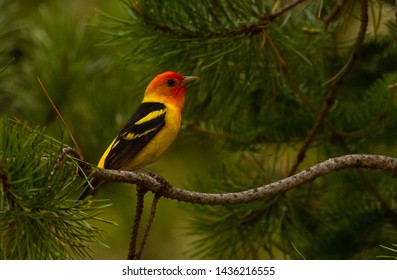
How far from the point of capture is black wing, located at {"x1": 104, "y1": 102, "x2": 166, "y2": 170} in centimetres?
276

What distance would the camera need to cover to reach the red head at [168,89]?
9.54 ft

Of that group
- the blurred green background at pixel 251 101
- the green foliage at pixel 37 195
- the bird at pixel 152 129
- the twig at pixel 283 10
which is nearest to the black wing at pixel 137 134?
the bird at pixel 152 129

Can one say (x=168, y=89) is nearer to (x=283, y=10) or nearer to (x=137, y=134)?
(x=137, y=134)

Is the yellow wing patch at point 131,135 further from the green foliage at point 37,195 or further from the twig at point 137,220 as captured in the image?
the green foliage at point 37,195

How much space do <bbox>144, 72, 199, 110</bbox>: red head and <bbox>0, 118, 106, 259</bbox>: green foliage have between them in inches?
42.2

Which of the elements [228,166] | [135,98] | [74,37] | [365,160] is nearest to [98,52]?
[74,37]

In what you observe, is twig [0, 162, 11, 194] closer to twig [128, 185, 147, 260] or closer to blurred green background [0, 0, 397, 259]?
twig [128, 185, 147, 260]

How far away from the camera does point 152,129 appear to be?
9.53 ft

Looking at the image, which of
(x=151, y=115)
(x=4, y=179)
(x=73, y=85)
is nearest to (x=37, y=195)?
(x=4, y=179)

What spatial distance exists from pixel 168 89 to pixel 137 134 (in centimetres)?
24

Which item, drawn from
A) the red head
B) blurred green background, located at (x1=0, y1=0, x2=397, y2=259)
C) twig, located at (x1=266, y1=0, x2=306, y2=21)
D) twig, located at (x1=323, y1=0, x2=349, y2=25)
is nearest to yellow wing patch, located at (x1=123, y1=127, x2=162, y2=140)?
the red head

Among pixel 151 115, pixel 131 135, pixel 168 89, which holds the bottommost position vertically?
pixel 131 135

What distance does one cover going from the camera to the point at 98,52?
4363mm

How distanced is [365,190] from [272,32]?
3.22 ft
